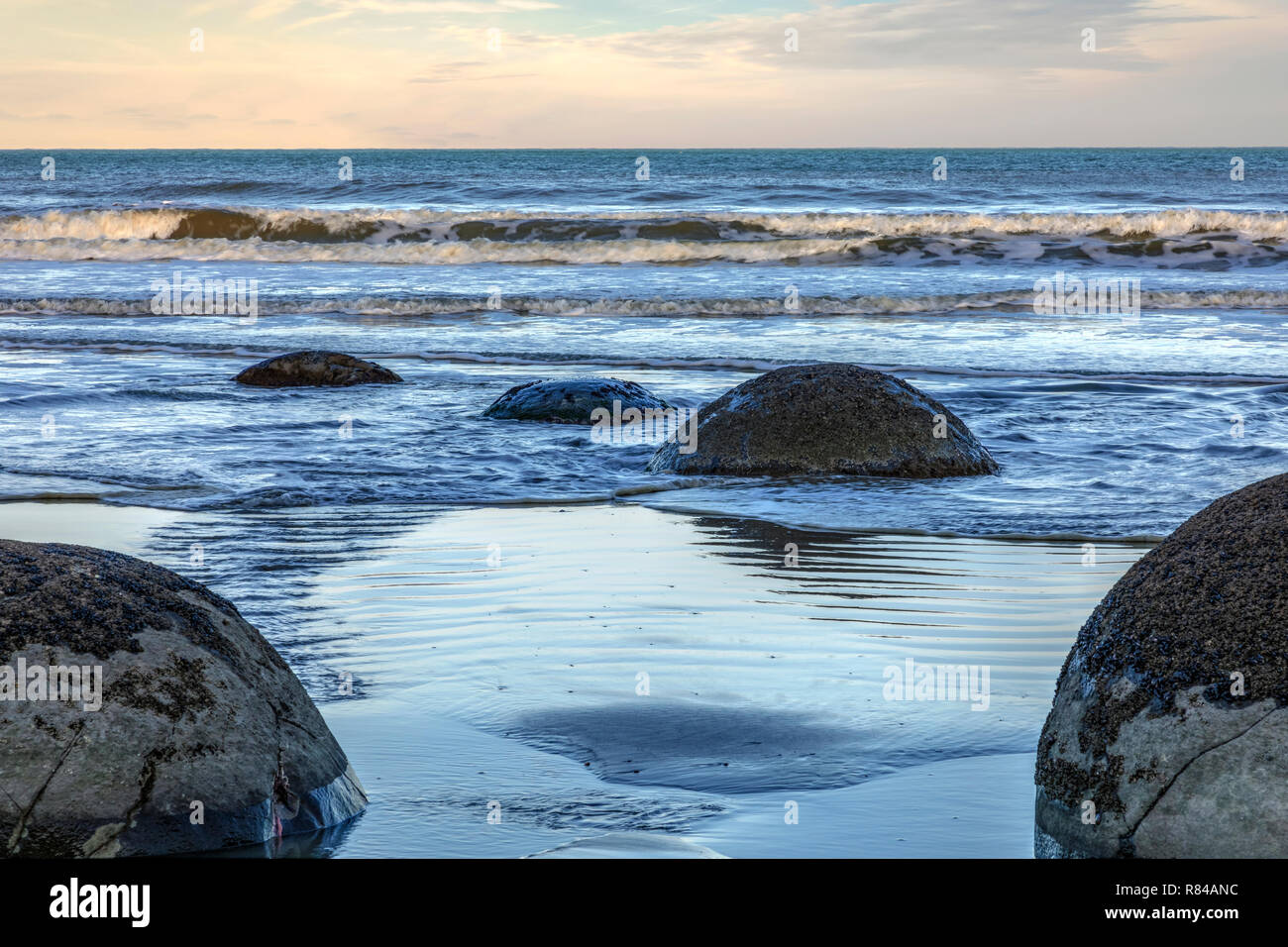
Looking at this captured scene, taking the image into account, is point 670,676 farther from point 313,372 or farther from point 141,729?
point 313,372

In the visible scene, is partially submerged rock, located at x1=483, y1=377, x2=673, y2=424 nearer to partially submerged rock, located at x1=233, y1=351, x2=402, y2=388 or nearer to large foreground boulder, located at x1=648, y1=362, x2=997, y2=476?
partially submerged rock, located at x1=233, y1=351, x2=402, y2=388

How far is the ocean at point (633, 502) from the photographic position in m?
4.06

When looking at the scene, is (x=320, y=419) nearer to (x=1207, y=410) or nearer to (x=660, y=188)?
(x=1207, y=410)

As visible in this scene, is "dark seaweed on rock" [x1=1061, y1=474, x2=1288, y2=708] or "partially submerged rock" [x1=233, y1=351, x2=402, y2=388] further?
"partially submerged rock" [x1=233, y1=351, x2=402, y2=388]

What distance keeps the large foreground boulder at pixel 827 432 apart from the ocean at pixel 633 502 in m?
0.19

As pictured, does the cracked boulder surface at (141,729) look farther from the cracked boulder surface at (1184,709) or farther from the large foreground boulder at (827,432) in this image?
the large foreground boulder at (827,432)

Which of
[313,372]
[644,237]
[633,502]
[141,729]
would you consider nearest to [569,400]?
[313,372]

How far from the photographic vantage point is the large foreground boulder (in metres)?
8.20

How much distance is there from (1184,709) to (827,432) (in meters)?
5.39

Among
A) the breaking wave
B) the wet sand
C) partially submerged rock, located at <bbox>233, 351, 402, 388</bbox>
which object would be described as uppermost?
the breaking wave

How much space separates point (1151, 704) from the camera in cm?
296

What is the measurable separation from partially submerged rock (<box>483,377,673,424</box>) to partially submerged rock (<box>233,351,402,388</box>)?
77.8 inches

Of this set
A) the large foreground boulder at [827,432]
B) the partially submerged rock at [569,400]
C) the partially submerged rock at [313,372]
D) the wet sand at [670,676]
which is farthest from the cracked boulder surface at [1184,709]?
the partially submerged rock at [313,372]

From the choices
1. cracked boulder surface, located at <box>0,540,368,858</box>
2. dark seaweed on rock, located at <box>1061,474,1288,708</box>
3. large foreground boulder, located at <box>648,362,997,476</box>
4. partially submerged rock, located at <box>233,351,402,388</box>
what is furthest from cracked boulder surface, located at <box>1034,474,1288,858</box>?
partially submerged rock, located at <box>233,351,402,388</box>
